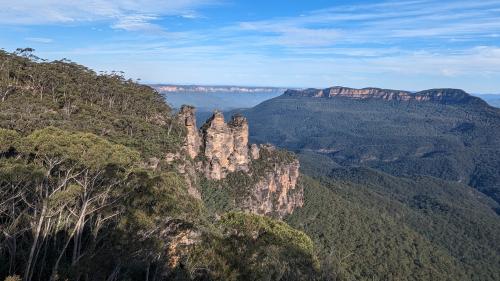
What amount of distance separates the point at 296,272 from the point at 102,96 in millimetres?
56145

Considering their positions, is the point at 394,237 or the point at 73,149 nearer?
the point at 73,149

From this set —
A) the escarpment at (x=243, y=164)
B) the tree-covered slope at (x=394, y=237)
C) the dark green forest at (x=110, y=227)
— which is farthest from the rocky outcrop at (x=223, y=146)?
the dark green forest at (x=110, y=227)

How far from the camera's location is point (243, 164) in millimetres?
97812

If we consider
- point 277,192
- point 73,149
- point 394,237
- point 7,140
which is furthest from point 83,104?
point 394,237

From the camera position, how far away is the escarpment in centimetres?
8738

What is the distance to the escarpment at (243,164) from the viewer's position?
3440 inches

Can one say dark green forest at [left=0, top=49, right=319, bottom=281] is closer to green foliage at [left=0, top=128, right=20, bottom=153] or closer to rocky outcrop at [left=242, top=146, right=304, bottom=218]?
green foliage at [left=0, top=128, right=20, bottom=153]

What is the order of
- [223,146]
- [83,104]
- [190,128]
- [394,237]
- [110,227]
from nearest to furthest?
1. [110,227]
2. [83,104]
3. [190,128]
4. [223,146]
5. [394,237]

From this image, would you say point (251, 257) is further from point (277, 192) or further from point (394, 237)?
point (394, 237)

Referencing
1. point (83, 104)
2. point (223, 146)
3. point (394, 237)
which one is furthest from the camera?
point (394, 237)

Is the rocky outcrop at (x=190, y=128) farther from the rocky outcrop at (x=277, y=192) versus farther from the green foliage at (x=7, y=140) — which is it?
the green foliage at (x=7, y=140)

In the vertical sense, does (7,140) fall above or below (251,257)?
above

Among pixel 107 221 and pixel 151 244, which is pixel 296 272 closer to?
pixel 151 244

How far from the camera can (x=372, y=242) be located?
10625 cm
